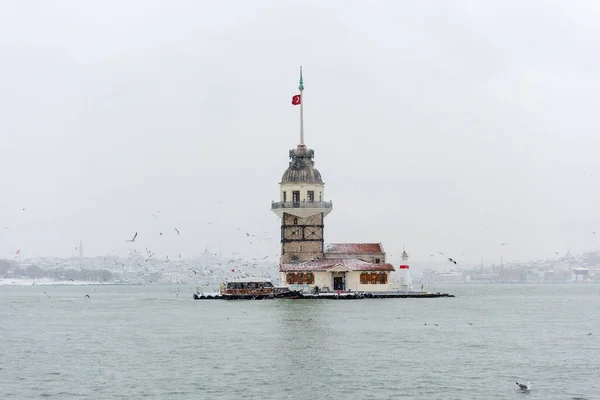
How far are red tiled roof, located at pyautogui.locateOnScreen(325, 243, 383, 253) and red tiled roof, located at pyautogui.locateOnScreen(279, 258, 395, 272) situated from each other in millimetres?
2453

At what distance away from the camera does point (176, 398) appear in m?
33.6

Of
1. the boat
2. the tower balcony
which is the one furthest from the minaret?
the boat

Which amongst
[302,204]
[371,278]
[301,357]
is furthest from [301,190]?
[301,357]

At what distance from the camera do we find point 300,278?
313 ft

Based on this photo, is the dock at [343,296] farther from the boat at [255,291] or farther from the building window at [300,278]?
the building window at [300,278]

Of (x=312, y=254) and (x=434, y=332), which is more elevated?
(x=312, y=254)

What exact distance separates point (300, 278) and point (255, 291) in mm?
4534

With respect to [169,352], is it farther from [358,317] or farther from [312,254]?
[312,254]

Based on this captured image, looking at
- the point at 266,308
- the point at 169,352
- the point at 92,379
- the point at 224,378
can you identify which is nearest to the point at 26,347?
the point at 169,352

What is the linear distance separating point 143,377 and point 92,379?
6.34ft

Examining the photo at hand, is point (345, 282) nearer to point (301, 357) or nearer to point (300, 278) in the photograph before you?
point (300, 278)

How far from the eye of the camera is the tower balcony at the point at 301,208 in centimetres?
9825

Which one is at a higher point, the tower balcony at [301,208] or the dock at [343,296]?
the tower balcony at [301,208]

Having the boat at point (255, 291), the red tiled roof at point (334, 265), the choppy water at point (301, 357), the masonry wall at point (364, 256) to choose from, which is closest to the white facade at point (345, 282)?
the red tiled roof at point (334, 265)
